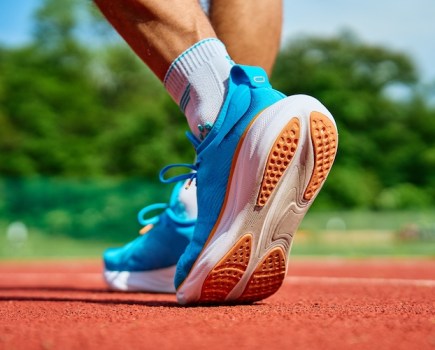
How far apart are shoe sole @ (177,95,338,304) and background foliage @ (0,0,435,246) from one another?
81.0 ft

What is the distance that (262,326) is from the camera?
1.08 metres

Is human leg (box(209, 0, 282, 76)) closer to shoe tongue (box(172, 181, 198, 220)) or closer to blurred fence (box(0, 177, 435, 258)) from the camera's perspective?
shoe tongue (box(172, 181, 198, 220))

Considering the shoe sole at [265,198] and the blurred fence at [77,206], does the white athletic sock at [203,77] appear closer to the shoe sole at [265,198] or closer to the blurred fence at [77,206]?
the shoe sole at [265,198]

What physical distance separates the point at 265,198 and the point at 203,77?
0.92ft

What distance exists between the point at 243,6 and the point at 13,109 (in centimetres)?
3234

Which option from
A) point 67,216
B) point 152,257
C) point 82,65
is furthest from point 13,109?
point 152,257

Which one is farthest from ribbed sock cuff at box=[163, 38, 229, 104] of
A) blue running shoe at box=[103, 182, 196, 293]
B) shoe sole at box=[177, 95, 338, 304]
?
blue running shoe at box=[103, 182, 196, 293]

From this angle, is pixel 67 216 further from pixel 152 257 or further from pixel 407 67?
pixel 407 67

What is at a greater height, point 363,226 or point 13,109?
point 363,226

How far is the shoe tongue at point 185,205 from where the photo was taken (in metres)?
1.92

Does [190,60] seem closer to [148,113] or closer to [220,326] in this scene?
[220,326]

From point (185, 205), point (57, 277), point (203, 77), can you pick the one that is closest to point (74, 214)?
point (57, 277)

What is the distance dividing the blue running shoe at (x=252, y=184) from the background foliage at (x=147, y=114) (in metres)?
24.7

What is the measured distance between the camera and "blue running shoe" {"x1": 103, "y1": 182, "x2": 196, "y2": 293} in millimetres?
1932
